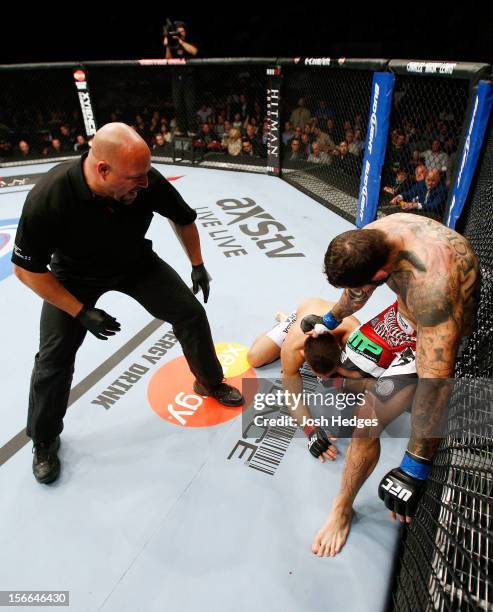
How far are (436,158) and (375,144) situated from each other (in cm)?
120

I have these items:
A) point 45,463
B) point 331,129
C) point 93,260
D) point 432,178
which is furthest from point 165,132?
point 45,463

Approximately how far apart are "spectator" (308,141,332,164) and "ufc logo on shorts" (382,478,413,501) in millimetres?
4900

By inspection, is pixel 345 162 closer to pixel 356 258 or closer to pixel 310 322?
pixel 310 322

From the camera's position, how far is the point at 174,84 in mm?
6484

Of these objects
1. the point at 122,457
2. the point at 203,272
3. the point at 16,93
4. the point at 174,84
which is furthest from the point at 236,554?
the point at 16,93

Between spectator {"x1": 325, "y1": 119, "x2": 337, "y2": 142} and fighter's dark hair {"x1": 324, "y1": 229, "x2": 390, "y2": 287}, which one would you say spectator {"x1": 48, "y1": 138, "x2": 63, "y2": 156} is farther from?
fighter's dark hair {"x1": 324, "y1": 229, "x2": 390, "y2": 287}

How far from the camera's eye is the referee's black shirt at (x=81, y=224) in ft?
4.71

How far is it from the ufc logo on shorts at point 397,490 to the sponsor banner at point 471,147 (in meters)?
2.07

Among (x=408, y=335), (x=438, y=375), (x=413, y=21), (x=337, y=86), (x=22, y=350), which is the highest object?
(x=413, y=21)

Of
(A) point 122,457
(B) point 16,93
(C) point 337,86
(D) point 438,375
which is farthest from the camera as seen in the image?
(B) point 16,93

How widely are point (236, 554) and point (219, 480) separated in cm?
31

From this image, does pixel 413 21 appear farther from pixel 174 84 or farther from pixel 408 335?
pixel 408 335

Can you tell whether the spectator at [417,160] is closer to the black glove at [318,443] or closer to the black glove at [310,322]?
the black glove at [310,322]

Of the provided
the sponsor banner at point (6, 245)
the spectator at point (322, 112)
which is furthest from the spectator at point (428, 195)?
the sponsor banner at point (6, 245)
